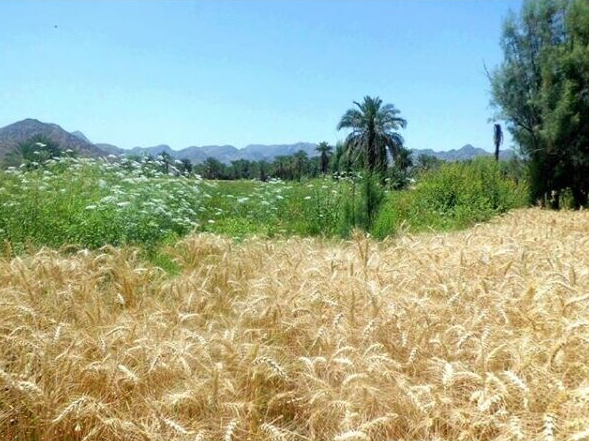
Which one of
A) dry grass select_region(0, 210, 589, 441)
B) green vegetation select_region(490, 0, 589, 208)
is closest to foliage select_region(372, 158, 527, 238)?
green vegetation select_region(490, 0, 589, 208)

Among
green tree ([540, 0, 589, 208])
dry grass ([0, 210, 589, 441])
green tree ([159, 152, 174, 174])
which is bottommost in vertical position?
dry grass ([0, 210, 589, 441])

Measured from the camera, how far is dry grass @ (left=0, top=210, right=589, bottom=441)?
166cm

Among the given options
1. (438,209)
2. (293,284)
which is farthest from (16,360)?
(438,209)

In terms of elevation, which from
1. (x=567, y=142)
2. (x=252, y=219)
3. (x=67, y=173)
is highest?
(x=567, y=142)

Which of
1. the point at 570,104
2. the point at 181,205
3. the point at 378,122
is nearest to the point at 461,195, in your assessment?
the point at 570,104

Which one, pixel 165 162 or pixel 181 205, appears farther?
pixel 165 162

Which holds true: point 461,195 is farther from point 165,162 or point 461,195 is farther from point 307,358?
point 307,358

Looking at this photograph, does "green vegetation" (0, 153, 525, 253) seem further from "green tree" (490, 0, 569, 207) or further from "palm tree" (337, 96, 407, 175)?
"palm tree" (337, 96, 407, 175)

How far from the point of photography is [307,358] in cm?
198

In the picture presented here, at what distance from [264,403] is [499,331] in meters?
1.04

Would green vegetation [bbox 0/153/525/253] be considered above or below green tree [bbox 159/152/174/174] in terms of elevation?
below

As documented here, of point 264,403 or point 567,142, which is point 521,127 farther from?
point 264,403

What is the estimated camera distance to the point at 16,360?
6.61 feet

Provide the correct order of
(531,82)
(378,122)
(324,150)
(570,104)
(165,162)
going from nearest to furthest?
(165,162) → (570,104) → (531,82) → (378,122) → (324,150)
